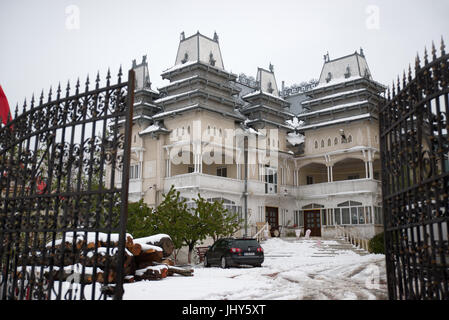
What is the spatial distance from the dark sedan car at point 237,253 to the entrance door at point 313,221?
1812 cm

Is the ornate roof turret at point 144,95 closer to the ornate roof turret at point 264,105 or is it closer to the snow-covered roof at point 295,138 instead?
the ornate roof turret at point 264,105

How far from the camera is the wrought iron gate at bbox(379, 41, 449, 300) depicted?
195 inches

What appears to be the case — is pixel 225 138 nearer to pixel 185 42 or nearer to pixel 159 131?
pixel 159 131

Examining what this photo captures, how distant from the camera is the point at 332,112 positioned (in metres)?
36.6

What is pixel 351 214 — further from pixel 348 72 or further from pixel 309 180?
pixel 348 72

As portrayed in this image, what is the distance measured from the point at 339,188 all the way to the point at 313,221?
4.00 meters

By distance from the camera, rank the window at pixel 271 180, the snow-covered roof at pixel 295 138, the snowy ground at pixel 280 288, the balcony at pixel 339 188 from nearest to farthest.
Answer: the snowy ground at pixel 280 288 < the balcony at pixel 339 188 < the window at pixel 271 180 < the snow-covered roof at pixel 295 138

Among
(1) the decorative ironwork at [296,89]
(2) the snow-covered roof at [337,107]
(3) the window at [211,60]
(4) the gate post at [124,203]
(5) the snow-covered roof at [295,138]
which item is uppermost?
(1) the decorative ironwork at [296,89]

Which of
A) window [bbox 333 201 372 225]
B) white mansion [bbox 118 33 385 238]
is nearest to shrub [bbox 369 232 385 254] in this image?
white mansion [bbox 118 33 385 238]

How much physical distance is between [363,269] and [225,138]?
740 inches

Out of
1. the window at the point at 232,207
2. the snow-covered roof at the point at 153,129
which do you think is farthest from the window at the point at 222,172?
the snow-covered roof at the point at 153,129

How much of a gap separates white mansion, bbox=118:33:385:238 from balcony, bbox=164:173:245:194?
0.08 meters

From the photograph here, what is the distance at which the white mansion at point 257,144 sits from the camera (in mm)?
31844
